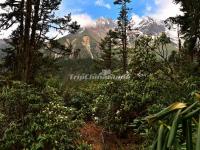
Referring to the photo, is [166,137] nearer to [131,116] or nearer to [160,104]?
[160,104]

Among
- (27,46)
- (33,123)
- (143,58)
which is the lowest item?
(33,123)

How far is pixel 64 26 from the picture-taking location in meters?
23.0

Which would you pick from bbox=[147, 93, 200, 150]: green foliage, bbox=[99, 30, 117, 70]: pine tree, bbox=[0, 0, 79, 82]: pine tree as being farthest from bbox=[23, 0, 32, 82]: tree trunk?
bbox=[99, 30, 117, 70]: pine tree

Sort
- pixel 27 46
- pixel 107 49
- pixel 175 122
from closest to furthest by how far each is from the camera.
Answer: pixel 175 122 < pixel 27 46 < pixel 107 49

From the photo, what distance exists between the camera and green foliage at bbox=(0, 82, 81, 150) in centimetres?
1129

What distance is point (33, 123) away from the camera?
37.9 feet

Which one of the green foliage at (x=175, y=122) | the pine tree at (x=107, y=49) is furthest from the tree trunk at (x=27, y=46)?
the pine tree at (x=107, y=49)

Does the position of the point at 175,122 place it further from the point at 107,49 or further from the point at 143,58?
the point at 107,49

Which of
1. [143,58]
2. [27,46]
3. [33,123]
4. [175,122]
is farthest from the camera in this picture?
[27,46]

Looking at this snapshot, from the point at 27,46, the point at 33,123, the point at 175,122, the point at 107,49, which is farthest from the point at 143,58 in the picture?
the point at 107,49

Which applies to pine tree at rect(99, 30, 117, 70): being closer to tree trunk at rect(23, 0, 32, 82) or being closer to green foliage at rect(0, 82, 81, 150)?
tree trunk at rect(23, 0, 32, 82)

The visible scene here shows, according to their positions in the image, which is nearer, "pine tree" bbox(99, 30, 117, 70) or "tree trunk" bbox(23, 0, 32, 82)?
"tree trunk" bbox(23, 0, 32, 82)

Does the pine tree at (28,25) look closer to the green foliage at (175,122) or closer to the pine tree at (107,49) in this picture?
the green foliage at (175,122)

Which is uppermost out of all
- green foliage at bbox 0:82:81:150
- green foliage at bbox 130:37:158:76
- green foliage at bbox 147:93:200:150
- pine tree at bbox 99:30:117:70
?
pine tree at bbox 99:30:117:70
